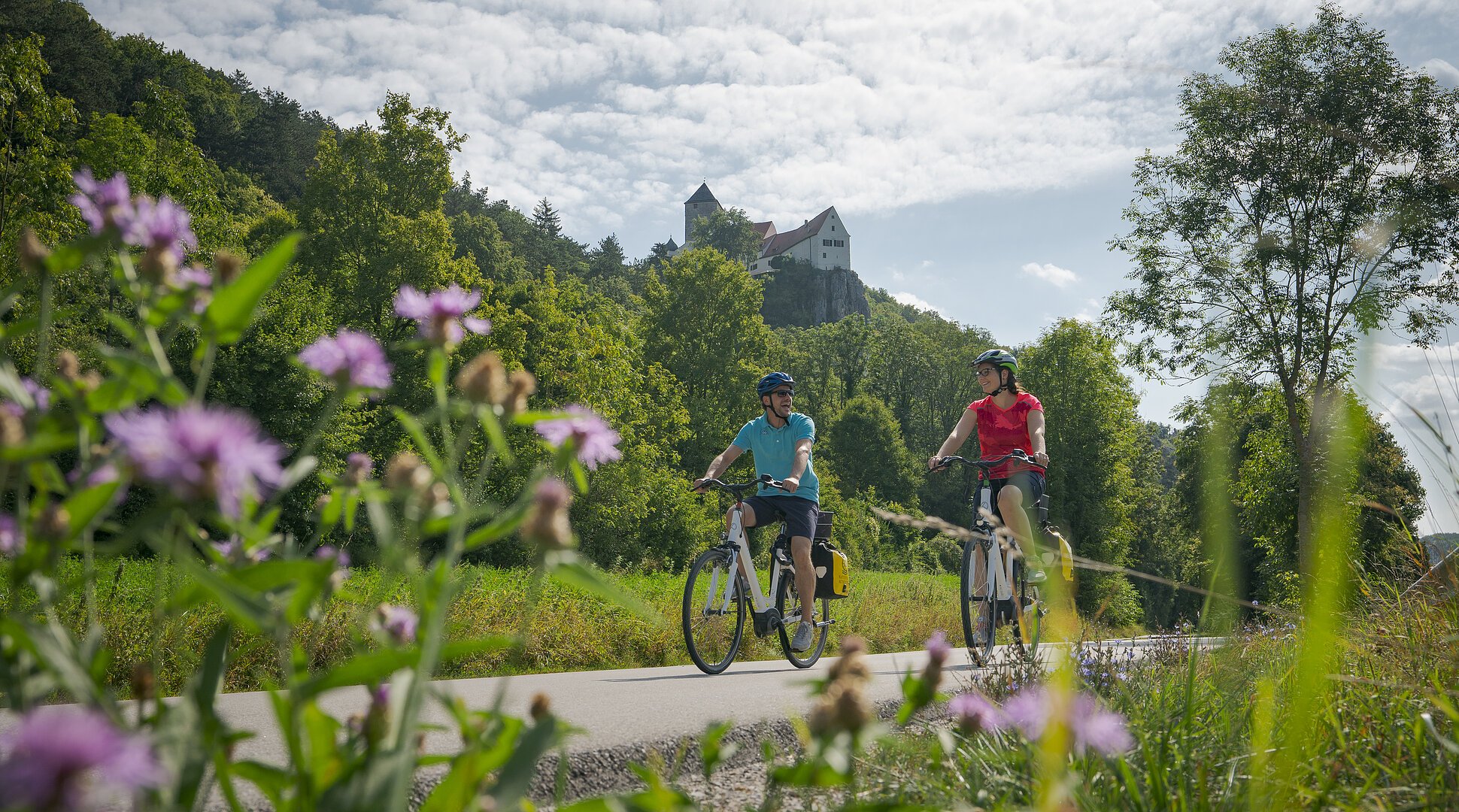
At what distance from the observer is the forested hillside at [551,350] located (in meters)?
16.6

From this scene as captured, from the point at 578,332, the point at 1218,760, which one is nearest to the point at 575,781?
the point at 1218,760

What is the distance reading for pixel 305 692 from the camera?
896mm

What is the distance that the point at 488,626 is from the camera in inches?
282

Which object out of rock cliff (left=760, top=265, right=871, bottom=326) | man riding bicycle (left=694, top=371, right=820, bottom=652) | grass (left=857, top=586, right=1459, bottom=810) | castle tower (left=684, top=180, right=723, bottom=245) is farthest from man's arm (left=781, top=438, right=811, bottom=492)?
castle tower (left=684, top=180, right=723, bottom=245)

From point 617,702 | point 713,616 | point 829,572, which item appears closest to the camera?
point 617,702

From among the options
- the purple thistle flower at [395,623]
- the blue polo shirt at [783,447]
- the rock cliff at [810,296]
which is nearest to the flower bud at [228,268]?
the purple thistle flower at [395,623]

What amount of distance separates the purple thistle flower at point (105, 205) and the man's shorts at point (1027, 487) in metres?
5.51

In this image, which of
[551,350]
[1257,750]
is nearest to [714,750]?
[1257,750]

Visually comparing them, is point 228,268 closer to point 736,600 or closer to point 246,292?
point 246,292

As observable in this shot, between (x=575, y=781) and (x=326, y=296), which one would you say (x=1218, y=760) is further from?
(x=326, y=296)

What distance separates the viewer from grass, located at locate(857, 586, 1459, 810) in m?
1.82

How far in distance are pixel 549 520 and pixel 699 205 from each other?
128870 mm

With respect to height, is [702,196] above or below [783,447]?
above

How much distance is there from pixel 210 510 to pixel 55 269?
1.26ft
